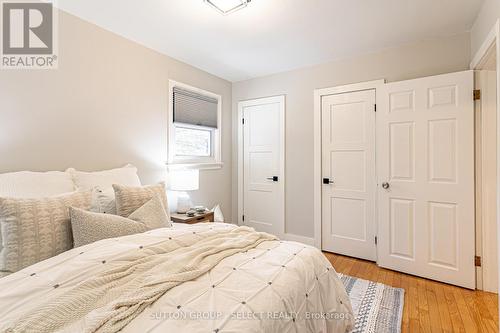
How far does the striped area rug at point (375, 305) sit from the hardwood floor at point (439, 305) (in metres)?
0.07

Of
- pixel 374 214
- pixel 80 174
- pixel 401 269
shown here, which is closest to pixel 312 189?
pixel 374 214

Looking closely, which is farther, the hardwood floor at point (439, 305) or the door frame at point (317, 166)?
the door frame at point (317, 166)

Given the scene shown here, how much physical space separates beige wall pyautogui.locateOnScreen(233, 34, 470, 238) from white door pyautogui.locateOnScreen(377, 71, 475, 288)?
0.29m

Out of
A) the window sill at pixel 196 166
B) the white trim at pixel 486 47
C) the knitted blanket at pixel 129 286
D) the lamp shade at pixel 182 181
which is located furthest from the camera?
the window sill at pixel 196 166

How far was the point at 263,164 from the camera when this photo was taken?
12.3 ft

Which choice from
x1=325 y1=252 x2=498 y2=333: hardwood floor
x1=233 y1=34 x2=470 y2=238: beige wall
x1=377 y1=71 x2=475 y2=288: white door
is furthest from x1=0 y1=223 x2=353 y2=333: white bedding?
x1=233 y1=34 x2=470 y2=238: beige wall

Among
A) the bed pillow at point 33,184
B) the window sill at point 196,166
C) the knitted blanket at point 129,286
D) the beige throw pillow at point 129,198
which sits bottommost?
the knitted blanket at point 129,286

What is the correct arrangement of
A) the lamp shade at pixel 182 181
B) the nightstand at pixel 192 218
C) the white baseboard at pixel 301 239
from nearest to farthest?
1. the nightstand at pixel 192 218
2. the lamp shade at pixel 182 181
3. the white baseboard at pixel 301 239

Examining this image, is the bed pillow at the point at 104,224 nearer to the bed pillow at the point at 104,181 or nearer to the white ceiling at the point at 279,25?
the bed pillow at the point at 104,181

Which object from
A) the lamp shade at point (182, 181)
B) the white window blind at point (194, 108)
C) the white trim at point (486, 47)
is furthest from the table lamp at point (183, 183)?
the white trim at point (486, 47)

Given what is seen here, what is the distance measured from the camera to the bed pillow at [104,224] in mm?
1353

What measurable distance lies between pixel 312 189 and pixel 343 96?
1258mm

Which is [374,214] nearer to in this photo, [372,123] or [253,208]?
[372,123]

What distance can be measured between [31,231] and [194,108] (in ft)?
7.84
